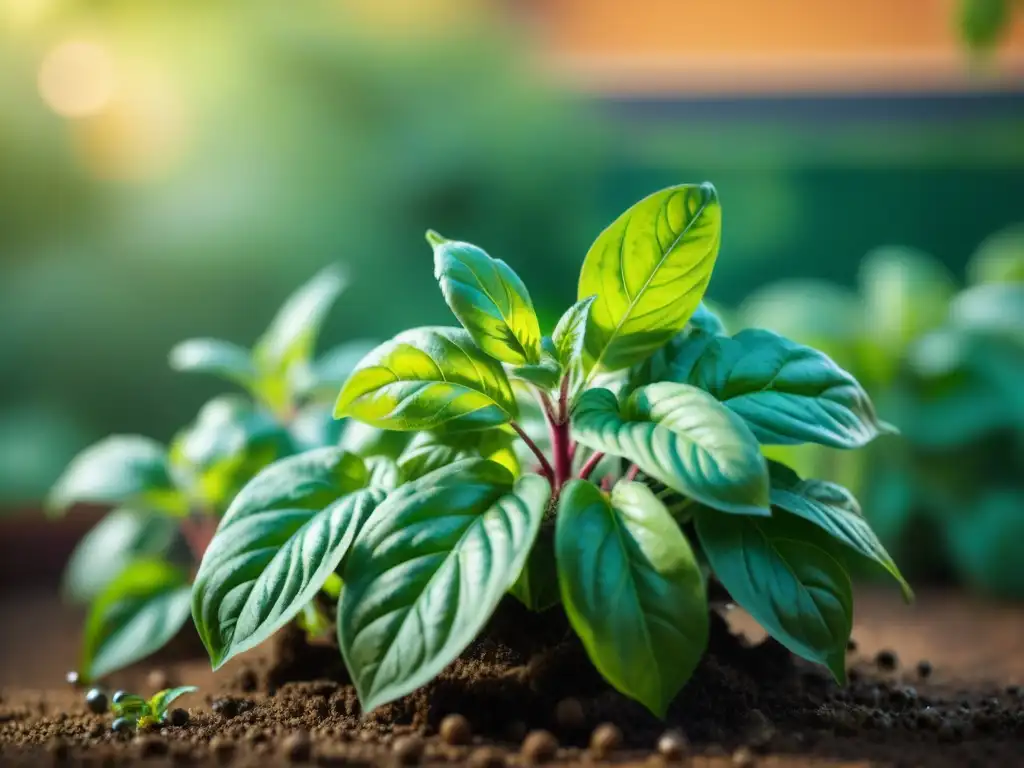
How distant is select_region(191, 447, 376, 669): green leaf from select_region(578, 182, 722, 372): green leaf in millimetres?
230

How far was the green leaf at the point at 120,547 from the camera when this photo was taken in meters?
1.27

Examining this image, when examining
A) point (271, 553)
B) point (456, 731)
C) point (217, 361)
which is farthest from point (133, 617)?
point (456, 731)

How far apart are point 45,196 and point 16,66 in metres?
0.28

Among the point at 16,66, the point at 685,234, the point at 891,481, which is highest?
the point at 16,66

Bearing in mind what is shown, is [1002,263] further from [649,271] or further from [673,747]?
[673,747]

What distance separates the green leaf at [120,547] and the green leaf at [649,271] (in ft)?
2.41

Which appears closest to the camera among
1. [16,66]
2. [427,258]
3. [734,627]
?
[734,627]

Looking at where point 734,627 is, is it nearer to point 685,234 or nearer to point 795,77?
point 685,234

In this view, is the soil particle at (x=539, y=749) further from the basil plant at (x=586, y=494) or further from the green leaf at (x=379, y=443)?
the green leaf at (x=379, y=443)

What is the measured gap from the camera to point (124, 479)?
1.12 m

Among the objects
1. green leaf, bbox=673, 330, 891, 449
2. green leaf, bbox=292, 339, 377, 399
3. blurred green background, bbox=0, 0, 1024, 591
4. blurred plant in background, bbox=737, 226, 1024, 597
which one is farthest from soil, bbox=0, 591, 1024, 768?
blurred green background, bbox=0, 0, 1024, 591

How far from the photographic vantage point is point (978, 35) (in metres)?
1.46

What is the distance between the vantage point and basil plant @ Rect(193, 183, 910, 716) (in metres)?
0.67

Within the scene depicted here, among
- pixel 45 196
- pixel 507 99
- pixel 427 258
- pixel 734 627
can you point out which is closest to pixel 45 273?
pixel 45 196
